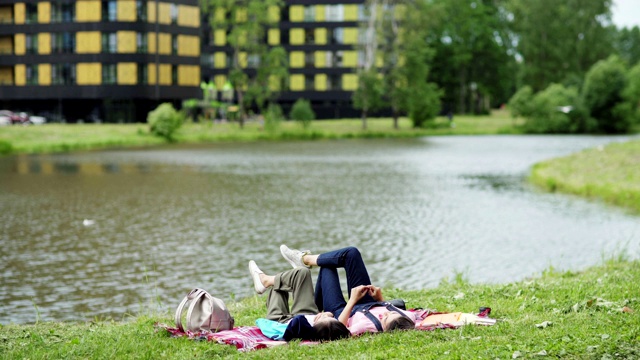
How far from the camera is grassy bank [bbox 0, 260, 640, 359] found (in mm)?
9234

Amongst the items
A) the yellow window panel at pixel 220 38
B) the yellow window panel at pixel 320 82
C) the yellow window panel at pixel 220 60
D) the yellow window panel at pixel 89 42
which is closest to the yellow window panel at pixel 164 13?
the yellow window panel at pixel 89 42

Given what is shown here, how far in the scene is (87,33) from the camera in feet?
314

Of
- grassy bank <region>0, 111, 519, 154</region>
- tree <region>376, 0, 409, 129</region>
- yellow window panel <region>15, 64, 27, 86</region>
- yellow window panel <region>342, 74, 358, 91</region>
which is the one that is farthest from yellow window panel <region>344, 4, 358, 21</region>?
yellow window panel <region>15, 64, 27, 86</region>

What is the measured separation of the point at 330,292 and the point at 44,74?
91.5 metres

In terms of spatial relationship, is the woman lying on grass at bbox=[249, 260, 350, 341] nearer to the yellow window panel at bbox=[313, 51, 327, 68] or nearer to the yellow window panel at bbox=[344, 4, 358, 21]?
the yellow window panel at bbox=[344, 4, 358, 21]

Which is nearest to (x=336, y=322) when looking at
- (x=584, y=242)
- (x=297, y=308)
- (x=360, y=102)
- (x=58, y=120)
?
(x=297, y=308)

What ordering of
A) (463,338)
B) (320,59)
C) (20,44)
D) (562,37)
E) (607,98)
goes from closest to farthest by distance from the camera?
1. (463,338)
2. (20,44)
3. (607,98)
4. (562,37)
5. (320,59)

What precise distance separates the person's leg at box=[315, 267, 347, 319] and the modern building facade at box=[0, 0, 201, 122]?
86.9 m

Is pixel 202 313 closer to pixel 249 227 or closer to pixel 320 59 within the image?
pixel 249 227

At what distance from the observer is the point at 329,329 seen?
10164 millimetres

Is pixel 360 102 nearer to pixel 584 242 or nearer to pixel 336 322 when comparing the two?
pixel 584 242

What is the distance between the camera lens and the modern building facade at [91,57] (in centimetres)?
9538

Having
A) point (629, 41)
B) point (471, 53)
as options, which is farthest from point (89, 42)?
point (629, 41)

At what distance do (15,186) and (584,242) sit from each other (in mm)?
25400
